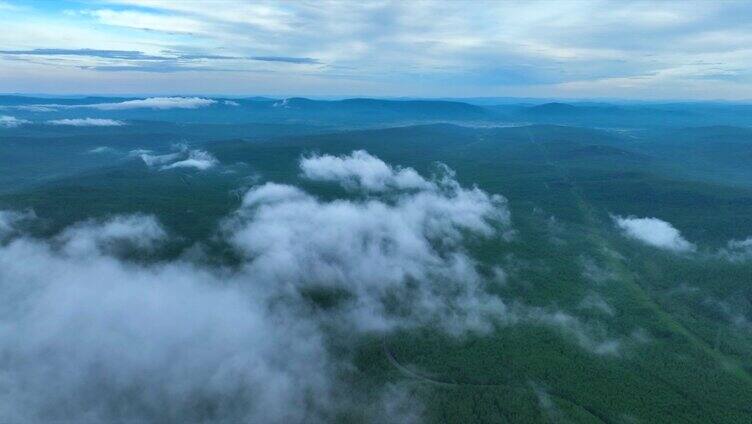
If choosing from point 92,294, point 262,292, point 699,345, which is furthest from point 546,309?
point 92,294

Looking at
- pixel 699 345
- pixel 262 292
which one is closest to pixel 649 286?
pixel 699 345

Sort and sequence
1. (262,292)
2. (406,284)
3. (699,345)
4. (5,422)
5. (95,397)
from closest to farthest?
(5,422)
(95,397)
(699,345)
(262,292)
(406,284)

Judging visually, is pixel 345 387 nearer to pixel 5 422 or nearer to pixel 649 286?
pixel 5 422

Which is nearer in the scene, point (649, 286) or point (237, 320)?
point (237, 320)

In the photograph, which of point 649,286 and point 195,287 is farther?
point 649,286

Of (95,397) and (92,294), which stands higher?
(92,294)

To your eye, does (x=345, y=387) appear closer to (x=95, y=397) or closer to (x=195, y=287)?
(x=95, y=397)

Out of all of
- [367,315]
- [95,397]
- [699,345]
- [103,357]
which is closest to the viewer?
[95,397]

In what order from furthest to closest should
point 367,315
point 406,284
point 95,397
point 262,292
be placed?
point 406,284, point 262,292, point 367,315, point 95,397

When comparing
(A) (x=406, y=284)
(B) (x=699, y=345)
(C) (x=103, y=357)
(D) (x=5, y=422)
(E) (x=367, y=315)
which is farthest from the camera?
(A) (x=406, y=284)
